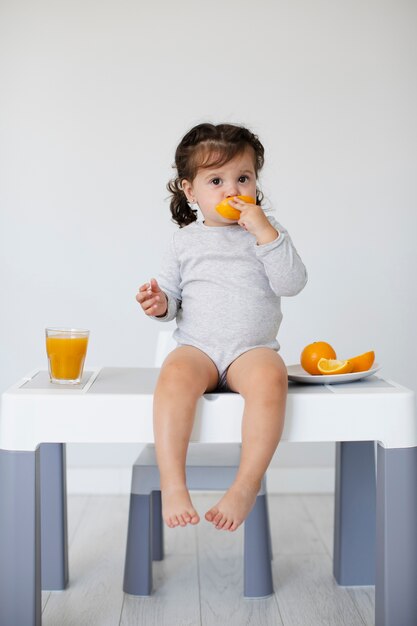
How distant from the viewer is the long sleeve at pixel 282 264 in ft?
5.13

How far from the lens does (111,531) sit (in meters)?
2.43

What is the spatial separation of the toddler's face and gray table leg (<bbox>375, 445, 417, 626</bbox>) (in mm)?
605

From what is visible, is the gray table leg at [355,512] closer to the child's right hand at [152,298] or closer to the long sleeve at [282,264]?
the long sleeve at [282,264]

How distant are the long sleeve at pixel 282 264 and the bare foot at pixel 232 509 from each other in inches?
17.1

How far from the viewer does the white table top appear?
142 cm

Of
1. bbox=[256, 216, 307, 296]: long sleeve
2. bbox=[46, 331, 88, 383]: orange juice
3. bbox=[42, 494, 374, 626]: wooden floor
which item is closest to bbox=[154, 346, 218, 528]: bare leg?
bbox=[46, 331, 88, 383]: orange juice

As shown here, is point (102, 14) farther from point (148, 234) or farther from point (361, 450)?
point (361, 450)

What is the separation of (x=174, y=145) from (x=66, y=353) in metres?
1.43

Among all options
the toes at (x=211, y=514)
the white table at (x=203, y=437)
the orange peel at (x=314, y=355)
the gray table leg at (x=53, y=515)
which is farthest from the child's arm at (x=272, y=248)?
the gray table leg at (x=53, y=515)

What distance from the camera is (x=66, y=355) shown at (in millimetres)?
1517

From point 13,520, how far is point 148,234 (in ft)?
4.97

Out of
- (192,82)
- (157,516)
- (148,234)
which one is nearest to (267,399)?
(157,516)

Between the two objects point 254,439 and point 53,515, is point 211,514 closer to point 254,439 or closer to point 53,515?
point 254,439

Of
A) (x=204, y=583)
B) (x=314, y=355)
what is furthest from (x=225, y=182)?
(x=204, y=583)
